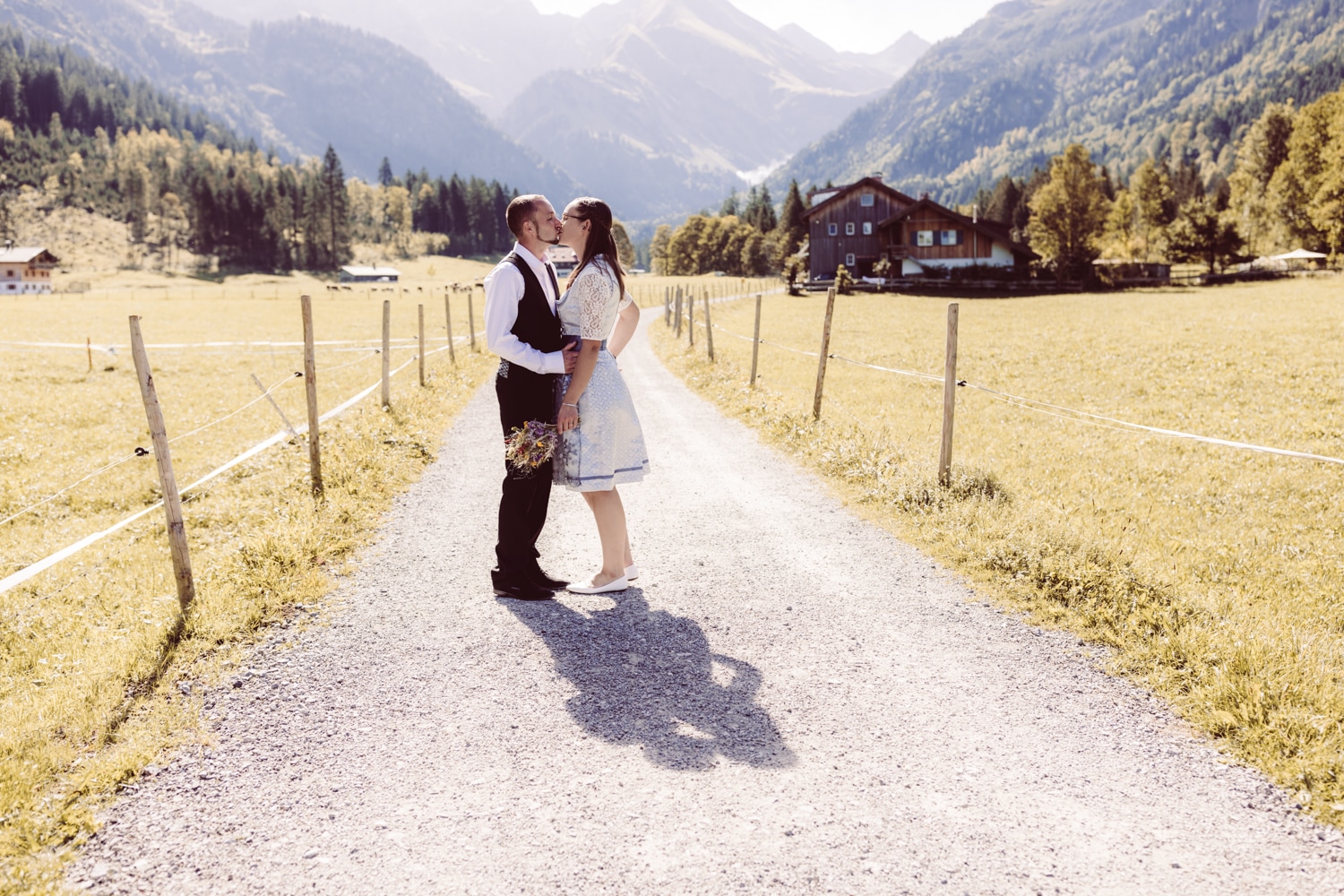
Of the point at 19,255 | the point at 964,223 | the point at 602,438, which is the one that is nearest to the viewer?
the point at 602,438

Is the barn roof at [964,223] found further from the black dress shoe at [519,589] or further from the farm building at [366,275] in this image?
the farm building at [366,275]

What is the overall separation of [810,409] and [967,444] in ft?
8.80

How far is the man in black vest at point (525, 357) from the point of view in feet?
17.3

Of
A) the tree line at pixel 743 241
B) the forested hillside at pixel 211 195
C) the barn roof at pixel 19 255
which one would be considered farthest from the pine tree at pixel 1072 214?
the barn roof at pixel 19 255

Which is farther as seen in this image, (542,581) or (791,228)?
(791,228)

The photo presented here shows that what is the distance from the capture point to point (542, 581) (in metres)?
6.24

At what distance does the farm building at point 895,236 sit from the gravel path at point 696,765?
6397 centimetres

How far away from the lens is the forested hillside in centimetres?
12262

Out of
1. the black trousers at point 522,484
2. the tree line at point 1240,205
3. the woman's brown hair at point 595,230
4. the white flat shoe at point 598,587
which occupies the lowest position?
the white flat shoe at point 598,587

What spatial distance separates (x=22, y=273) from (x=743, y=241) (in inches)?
3825

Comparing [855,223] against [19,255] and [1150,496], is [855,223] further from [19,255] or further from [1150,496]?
[19,255]

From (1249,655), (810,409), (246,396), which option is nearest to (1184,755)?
(1249,655)

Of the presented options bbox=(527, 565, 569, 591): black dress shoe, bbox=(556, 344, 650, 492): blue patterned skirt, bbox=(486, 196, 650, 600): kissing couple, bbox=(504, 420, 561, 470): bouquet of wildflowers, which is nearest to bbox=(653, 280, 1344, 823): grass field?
bbox=(556, 344, 650, 492): blue patterned skirt

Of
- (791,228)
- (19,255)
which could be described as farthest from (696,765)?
(19,255)
